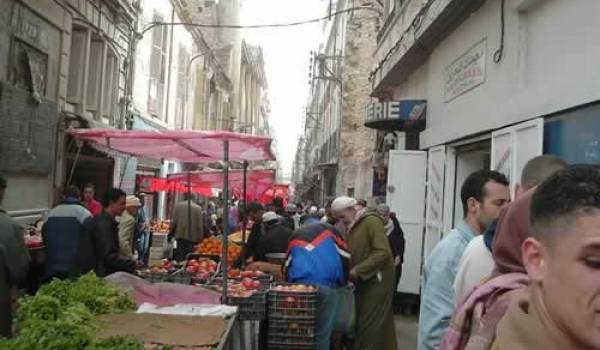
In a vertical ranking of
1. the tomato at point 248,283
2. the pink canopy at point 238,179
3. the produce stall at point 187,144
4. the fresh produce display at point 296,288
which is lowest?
the tomato at point 248,283

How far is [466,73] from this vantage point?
33.3ft

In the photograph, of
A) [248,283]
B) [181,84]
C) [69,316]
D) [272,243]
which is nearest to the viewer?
[69,316]

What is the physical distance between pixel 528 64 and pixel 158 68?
15.0m

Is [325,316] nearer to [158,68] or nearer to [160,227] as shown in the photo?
[160,227]

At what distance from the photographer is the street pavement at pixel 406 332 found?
9.15 m

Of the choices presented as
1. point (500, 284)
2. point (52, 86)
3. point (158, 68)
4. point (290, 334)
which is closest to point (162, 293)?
point (290, 334)

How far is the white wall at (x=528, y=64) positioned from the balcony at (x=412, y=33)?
216 millimetres

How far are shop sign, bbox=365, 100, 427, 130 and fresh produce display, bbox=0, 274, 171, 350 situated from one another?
9.03 m

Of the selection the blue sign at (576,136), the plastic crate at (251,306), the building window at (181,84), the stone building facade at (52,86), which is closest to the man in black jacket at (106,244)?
the plastic crate at (251,306)

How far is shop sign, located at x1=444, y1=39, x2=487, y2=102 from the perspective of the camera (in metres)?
9.38

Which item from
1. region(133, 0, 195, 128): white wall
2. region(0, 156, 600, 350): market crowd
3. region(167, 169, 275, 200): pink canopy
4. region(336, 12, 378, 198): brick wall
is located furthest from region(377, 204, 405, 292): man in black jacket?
region(336, 12, 378, 198): brick wall

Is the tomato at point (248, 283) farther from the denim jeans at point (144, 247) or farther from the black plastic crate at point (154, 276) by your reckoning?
the denim jeans at point (144, 247)

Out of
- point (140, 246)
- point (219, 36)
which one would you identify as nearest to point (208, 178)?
point (140, 246)

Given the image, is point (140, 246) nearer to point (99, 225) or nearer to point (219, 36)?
point (99, 225)
